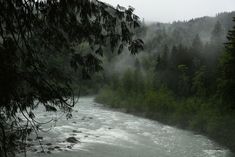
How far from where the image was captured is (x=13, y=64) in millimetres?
4562

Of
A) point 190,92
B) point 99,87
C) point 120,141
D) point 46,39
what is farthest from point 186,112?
point 99,87

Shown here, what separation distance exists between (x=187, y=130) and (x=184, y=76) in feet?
43.5

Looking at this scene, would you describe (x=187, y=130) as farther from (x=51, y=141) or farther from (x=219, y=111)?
(x=51, y=141)

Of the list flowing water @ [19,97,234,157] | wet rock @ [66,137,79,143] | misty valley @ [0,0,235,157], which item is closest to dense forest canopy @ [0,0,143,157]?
misty valley @ [0,0,235,157]

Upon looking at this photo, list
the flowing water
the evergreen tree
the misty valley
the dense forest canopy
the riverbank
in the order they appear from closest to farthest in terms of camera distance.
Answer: the dense forest canopy < the misty valley < the flowing water < the evergreen tree < the riverbank

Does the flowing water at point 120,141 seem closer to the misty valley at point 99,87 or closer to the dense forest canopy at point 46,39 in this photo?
the misty valley at point 99,87

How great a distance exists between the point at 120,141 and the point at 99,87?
173ft

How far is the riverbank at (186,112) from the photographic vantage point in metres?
29.9

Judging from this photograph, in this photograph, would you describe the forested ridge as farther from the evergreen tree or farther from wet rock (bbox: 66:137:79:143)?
wet rock (bbox: 66:137:79:143)

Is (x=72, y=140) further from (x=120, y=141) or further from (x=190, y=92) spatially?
(x=190, y=92)

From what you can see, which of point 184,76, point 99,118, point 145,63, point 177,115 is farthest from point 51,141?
point 145,63

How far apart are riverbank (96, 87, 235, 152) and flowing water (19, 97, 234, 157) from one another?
1.34m

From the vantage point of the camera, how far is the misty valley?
4605 millimetres

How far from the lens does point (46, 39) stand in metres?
5.07
